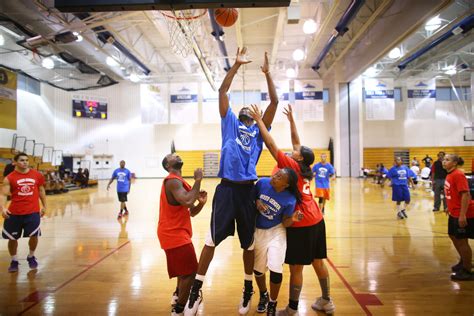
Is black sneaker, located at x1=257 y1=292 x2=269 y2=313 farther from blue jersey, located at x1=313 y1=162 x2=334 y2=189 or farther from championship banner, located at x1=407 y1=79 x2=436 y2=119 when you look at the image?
championship banner, located at x1=407 y1=79 x2=436 y2=119

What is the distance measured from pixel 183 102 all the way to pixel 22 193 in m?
14.7

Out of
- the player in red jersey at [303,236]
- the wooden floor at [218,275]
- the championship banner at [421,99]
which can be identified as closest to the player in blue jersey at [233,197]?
the player in red jersey at [303,236]

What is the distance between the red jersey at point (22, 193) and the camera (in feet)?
13.9

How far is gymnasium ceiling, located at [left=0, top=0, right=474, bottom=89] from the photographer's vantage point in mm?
11320

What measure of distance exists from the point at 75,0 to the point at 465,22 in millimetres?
14062

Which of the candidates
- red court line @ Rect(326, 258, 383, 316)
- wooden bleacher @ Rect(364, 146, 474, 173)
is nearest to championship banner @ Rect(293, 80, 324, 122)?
wooden bleacher @ Rect(364, 146, 474, 173)

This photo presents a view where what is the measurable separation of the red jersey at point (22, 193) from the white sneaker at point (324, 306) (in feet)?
12.7

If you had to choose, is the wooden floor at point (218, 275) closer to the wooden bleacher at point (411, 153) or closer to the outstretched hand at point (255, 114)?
the outstretched hand at point (255, 114)

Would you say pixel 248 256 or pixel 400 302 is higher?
pixel 248 256

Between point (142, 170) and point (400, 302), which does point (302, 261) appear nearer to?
point (400, 302)

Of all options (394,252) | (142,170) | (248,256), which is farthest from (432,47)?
(142,170)

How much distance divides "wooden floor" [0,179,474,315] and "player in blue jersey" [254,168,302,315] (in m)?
0.54

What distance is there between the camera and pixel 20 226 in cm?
430

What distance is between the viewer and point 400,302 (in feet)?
10.6
